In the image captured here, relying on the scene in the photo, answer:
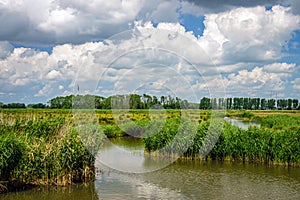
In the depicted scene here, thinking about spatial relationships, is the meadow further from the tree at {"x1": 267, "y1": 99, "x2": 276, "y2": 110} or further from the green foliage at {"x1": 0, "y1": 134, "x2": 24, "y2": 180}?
the tree at {"x1": 267, "y1": 99, "x2": 276, "y2": 110}

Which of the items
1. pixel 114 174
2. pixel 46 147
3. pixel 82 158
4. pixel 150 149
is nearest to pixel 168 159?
pixel 150 149

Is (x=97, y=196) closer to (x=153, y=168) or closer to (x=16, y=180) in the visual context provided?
(x=16, y=180)

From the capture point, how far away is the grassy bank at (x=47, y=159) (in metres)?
12.8

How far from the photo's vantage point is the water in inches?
525

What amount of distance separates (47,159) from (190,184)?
5922 mm

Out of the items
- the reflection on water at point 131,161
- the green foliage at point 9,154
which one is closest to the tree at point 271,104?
the reflection on water at point 131,161

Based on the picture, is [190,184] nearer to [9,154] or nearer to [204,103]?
[204,103]

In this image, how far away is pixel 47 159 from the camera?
13.6 metres

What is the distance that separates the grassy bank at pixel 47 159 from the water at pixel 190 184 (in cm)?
42

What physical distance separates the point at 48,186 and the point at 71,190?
2.86 ft

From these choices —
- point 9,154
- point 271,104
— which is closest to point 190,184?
point 9,154

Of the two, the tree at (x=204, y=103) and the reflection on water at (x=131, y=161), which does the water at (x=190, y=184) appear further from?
the tree at (x=204, y=103)

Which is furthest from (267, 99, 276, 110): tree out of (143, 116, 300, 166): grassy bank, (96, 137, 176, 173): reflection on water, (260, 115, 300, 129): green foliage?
(143, 116, 300, 166): grassy bank

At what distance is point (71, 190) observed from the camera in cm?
1369
